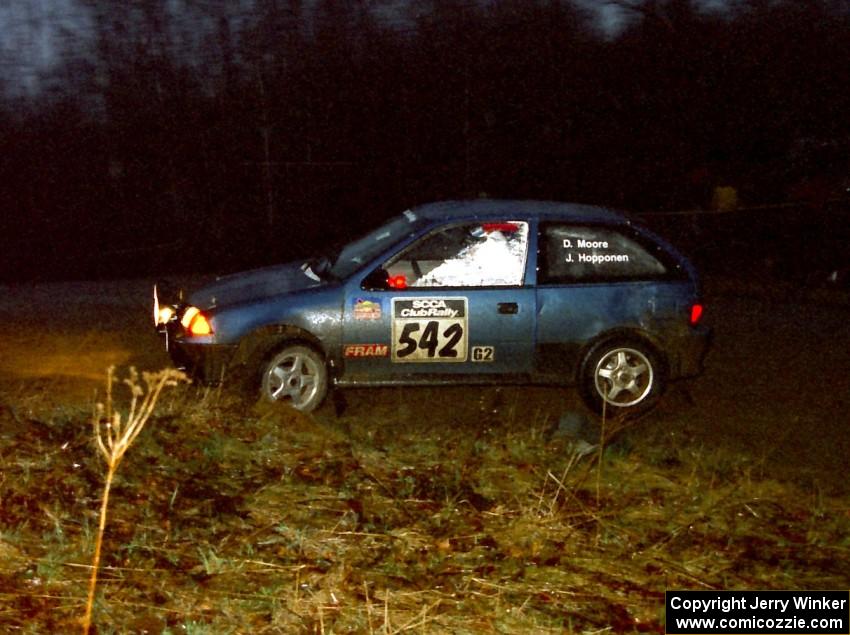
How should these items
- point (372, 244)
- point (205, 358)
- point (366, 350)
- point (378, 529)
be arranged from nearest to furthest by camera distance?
point (378, 529) → point (205, 358) → point (366, 350) → point (372, 244)

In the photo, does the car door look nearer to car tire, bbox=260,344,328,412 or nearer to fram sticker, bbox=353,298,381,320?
fram sticker, bbox=353,298,381,320

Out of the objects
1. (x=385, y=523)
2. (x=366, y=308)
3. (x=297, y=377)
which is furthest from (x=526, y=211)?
(x=385, y=523)

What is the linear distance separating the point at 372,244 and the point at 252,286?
0.97 metres

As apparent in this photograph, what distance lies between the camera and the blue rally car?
8.37 metres

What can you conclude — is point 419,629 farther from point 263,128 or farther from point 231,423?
point 263,128

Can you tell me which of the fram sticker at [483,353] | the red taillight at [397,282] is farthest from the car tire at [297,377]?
the fram sticker at [483,353]

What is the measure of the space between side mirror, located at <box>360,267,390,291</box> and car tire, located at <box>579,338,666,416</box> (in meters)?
1.63

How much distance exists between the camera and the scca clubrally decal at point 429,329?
8.41 metres

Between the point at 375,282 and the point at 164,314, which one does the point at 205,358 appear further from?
the point at 375,282

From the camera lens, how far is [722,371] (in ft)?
34.5

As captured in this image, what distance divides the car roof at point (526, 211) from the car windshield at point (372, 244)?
0.44 ft

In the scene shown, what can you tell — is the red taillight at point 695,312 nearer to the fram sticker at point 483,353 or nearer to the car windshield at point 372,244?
the fram sticker at point 483,353

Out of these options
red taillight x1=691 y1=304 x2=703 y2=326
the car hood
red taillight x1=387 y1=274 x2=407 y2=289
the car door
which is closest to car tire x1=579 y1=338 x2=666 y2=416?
red taillight x1=691 y1=304 x2=703 y2=326

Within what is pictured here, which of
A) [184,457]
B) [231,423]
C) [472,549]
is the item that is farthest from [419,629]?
[231,423]
